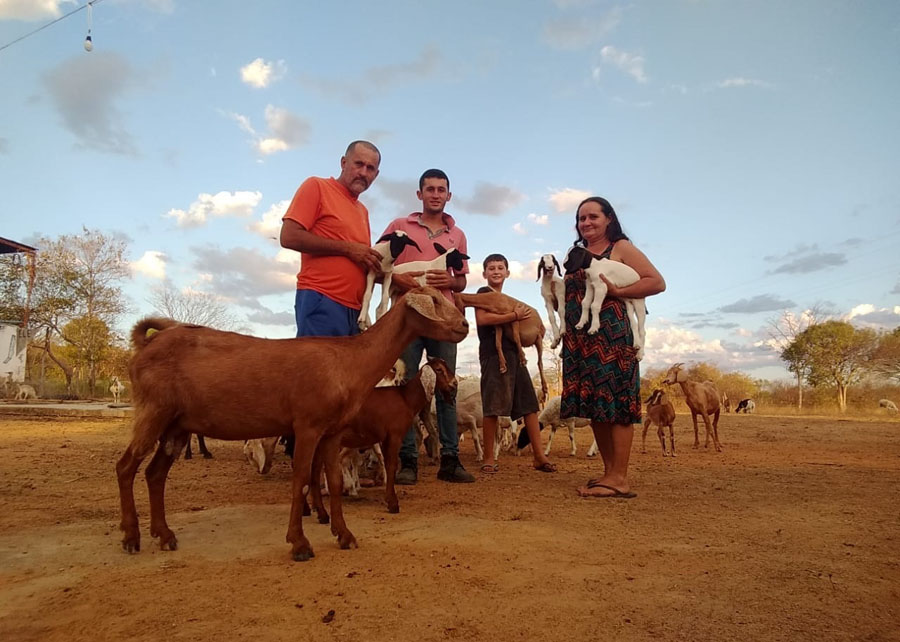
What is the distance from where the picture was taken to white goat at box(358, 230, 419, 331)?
192 inches

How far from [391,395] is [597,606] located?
117 inches

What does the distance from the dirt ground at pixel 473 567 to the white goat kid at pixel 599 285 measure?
1.63 metres

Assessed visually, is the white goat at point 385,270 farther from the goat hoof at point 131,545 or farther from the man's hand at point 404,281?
the goat hoof at point 131,545

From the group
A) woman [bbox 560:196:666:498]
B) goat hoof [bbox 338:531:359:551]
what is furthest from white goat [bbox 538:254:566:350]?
goat hoof [bbox 338:531:359:551]

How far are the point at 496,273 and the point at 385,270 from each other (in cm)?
269

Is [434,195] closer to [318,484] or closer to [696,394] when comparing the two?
[318,484]

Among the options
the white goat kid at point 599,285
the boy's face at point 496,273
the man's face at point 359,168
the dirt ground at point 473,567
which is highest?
the man's face at point 359,168

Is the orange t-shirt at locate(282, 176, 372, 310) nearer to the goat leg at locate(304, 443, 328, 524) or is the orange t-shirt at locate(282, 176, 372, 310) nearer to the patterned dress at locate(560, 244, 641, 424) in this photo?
the goat leg at locate(304, 443, 328, 524)

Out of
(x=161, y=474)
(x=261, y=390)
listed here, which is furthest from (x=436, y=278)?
(x=161, y=474)

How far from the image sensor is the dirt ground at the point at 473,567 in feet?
7.64

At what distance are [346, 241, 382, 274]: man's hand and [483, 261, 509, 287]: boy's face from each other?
2883 mm

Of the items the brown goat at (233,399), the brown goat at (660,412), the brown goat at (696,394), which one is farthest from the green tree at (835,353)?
the brown goat at (233,399)

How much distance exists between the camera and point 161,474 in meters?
3.59

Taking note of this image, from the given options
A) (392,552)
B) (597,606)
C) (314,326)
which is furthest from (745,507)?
(314,326)
